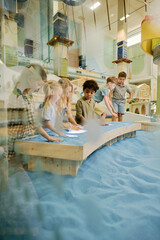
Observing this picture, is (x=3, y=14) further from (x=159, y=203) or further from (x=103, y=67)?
(x=159, y=203)

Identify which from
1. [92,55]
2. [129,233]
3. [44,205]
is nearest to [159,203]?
[129,233]

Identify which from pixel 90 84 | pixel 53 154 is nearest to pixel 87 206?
pixel 53 154

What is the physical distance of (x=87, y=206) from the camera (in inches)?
8.9

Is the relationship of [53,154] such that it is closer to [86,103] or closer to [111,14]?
[86,103]

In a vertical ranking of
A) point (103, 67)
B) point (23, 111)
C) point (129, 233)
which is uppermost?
point (103, 67)

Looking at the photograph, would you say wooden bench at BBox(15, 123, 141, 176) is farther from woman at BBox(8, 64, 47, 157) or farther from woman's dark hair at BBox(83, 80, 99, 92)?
woman's dark hair at BBox(83, 80, 99, 92)

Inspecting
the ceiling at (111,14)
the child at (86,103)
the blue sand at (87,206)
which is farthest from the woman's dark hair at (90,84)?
the blue sand at (87,206)

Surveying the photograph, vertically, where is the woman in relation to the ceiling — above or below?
below

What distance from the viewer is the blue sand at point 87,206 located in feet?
0.68

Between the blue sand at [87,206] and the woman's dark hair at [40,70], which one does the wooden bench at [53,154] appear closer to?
the blue sand at [87,206]

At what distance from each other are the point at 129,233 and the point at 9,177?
0.22 metres

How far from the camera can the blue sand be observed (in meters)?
0.21

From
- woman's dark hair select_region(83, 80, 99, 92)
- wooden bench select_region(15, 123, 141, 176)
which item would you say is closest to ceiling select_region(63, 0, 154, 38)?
woman's dark hair select_region(83, 80, 99, 92)

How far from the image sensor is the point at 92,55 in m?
0.32
